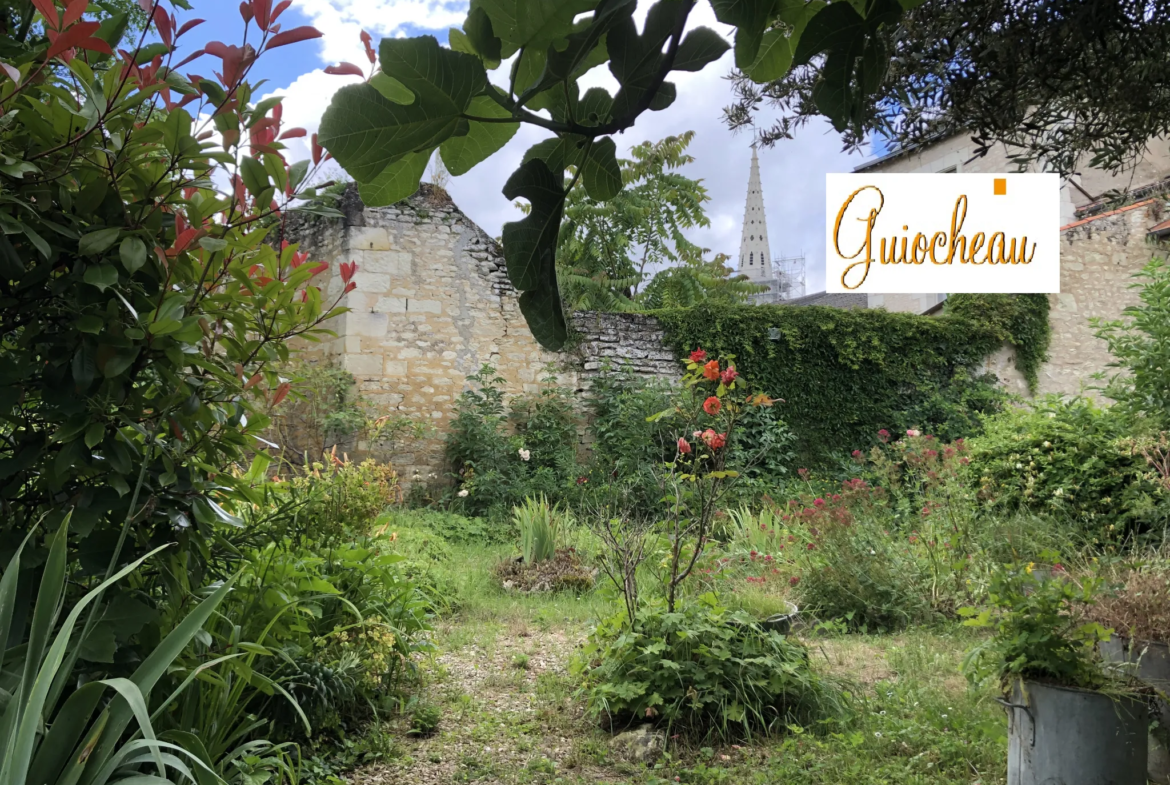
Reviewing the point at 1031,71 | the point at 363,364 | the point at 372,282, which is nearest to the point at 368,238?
the point at 372,282

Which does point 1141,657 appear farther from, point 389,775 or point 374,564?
point 374,564

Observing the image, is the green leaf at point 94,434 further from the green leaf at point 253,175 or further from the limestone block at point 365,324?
the limestone block at point 365,324

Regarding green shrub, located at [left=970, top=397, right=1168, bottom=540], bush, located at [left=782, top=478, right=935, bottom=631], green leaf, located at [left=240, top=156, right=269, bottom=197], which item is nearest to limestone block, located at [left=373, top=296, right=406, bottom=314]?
bush, located at [left=782, top=478, right=935, bottom=631]

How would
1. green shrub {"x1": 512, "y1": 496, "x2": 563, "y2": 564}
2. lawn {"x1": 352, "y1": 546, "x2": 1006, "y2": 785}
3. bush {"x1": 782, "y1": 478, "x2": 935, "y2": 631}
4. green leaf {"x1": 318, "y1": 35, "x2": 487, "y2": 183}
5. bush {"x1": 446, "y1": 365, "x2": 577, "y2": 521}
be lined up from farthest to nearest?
1. bush {"x1": 446, "y1": 365, "x2": 577, "y2": 521}
2. green shrub {"x1": 512, "y1": 496, "x2": 563, "y2": 564}
3. bush {"x1": 782, "y1": 478, "x2": 935, "y2": 631}
4. lawn {"x1": 352, "y1": 546, "x2": 1006, "y2": 785}
5. green leaf {"x1": 318, "y1": 35, "x2": 487, "y2": 183}

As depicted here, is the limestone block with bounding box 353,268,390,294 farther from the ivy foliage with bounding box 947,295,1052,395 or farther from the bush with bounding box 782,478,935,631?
the ivy foliage with bounding box 947,295,1052,395

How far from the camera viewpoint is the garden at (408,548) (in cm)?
74

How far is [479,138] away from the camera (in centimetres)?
67

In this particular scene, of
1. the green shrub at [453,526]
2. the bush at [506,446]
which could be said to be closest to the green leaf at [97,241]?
the green shrub at [453,526]

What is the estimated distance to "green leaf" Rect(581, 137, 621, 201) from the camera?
0.75 meters

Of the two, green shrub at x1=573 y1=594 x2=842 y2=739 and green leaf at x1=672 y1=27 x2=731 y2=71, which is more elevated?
green leaf at x1=672 y1=27 x2=731 y2=71

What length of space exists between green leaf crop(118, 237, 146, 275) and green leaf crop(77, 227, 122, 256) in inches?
0.9

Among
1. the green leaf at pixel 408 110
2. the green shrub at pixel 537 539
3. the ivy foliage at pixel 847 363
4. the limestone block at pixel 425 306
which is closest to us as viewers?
the green leaf at pixel 408 110

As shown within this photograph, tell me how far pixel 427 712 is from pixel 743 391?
655cm

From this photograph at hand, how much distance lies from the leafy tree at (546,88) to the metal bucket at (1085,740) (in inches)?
86.4
